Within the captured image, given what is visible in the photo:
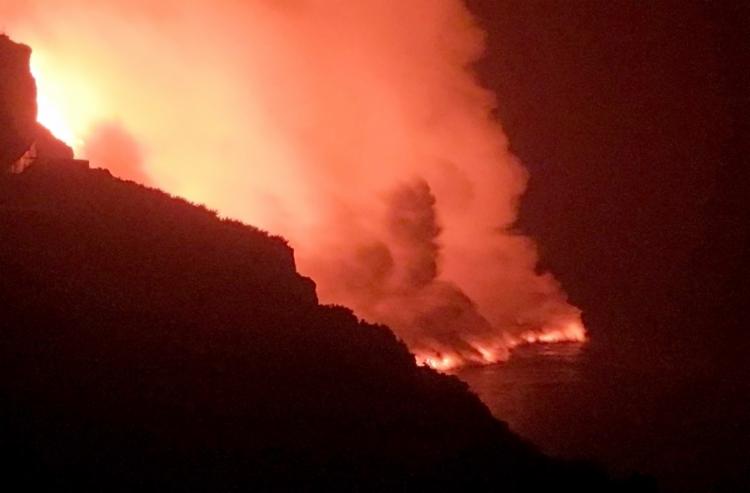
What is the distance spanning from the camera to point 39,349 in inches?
698

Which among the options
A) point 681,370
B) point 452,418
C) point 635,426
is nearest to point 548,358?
point 681,370

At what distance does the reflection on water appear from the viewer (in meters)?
62.4

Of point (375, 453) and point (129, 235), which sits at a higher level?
point (129, 235)

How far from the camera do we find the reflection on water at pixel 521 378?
205 feet

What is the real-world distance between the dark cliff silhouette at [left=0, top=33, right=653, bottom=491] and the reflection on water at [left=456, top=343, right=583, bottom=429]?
31.3m

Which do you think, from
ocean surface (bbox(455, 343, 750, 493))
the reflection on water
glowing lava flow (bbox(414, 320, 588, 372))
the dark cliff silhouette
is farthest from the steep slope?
glowing lava flow (bbox(414, 320, 588, 372))

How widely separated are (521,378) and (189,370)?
59906mm

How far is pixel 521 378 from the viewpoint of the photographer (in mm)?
76375

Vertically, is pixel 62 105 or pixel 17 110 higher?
pixel 62 105

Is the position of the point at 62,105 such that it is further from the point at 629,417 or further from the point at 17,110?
the point at 629,417

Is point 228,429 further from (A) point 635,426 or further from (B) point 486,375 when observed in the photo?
(B) point 486,375

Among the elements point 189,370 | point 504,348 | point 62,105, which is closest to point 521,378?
point 504,348

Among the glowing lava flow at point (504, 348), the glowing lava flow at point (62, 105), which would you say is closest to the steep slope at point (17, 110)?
the glowing lava flow at point (62, 105)

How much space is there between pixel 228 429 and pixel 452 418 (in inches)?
337
